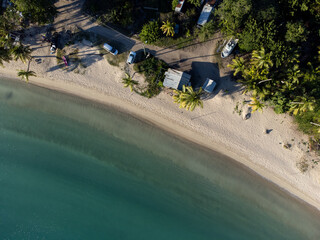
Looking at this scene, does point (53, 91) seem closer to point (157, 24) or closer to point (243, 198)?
point (157, 24)

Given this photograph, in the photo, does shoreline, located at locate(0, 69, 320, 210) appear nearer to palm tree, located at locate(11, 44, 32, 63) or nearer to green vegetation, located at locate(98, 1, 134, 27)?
palm tree, located at locate(11, 44, 32, 63)

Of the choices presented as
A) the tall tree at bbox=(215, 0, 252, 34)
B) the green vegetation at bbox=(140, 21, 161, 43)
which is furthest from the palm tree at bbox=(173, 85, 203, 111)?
the tall tree at bbox=(215, 0, 252, 34)

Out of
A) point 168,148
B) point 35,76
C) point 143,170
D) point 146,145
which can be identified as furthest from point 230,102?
point 35,76

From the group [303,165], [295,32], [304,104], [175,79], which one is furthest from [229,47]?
[303,165]

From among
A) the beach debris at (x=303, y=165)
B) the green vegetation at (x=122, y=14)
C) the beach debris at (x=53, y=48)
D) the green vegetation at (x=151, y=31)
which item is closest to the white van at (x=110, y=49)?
the green vegetation at (x=122, y=14)

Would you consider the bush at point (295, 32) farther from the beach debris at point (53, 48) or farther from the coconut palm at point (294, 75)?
the beach debris at point (53, 48)

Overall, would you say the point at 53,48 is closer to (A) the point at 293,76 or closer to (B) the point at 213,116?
(B) the point at 213,116
